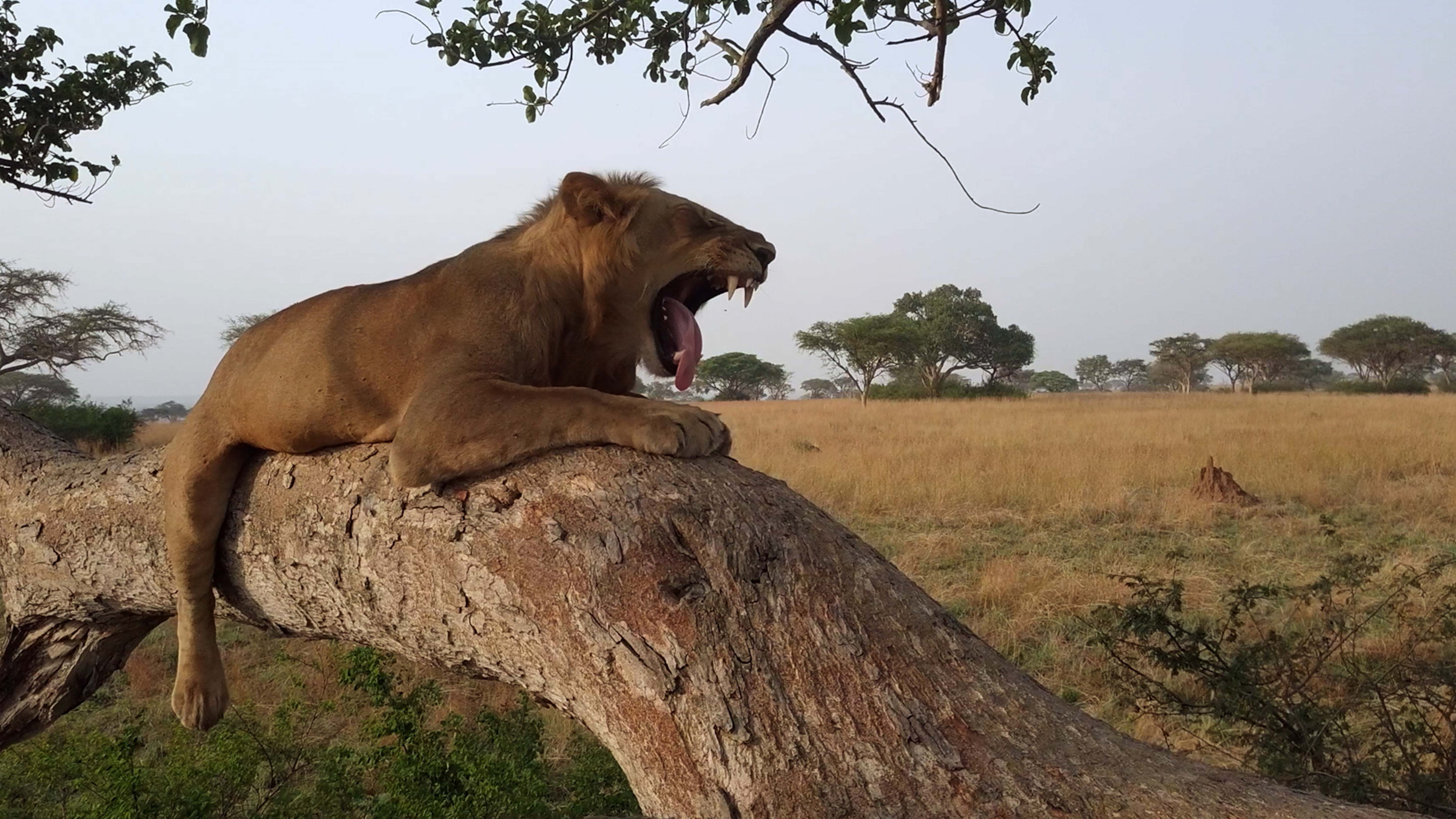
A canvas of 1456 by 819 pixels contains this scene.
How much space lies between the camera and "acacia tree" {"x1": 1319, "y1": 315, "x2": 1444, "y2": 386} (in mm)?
45312

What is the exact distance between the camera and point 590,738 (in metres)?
5.35

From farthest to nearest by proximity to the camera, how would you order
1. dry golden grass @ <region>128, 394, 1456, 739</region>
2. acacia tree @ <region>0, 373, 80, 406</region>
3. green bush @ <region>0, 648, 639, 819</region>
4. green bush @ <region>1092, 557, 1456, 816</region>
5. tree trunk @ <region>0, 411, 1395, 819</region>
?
1. acacia tree @ <region>0, 373, 80, 406</region>
2. dry golden grass @ <region>128, 394, 1456, 739</region>
3. green bush @ <region>0, 648, 639, 819</region>
4. green bush @ <region>1092, 557, 1456, 816</region>
5. tree trunk @ <region>0, 411, 1395, 819</region>

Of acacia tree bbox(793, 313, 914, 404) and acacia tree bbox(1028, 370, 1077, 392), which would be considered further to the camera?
acacia tree bbox(1028, 370, 1077, 392)

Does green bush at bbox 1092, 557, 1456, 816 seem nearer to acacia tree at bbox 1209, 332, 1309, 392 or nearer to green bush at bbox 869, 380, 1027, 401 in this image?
green bush at bbox 869, 380, 1027, 401

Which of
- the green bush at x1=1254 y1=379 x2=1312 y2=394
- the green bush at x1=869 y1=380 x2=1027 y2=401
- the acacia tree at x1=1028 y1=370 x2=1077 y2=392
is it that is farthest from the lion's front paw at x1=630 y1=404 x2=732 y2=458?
the acacia tree at x1=1028 y1=370 x2=1077 y2=392

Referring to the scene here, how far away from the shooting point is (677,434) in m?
2.35

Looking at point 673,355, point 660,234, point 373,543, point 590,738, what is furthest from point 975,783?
point 590,738

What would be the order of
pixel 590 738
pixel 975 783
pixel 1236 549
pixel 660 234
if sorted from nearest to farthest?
pixel 975 783 → pixel 660 234 → pixel 590 738 → pixel 1236 549

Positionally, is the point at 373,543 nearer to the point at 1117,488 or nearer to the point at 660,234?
the point at 660,234

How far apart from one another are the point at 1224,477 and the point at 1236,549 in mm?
2740

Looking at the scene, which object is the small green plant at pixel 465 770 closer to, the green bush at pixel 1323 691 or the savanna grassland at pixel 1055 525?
the savanna grassland at pixel 1055 525

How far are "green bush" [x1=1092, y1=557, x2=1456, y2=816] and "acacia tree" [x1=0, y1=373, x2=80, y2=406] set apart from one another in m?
25.7

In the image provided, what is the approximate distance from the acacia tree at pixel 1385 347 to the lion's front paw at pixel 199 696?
52.0 m

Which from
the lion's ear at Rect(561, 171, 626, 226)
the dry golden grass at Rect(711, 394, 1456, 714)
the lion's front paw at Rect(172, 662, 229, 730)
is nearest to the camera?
the lion's ear at Rect(561, 171, 626, 226)
